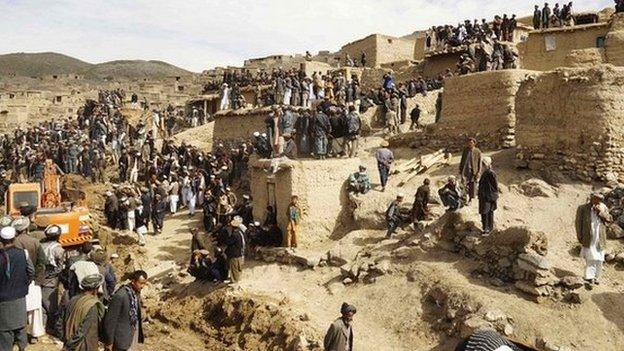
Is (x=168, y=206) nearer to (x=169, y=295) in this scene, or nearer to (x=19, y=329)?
(x=169, y=295)

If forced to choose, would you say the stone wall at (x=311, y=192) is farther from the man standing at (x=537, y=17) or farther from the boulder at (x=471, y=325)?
the man standing at (x=537, y=17)

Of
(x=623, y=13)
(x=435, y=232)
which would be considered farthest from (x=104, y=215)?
(x=623, y=13)

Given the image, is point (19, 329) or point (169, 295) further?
point (169, 295)

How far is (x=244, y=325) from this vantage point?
995 cm

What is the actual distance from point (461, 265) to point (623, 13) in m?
14.9

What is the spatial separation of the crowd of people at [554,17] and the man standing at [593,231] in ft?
52.0

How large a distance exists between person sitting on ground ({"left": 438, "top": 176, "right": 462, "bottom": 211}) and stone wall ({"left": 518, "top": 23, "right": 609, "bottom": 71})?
11380 millimetres

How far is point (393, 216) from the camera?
37.7 feet

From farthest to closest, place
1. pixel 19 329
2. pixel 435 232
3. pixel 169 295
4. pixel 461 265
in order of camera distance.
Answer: pixel 169 295, pixel 435 232, pixel 461 265, pixel 19 329

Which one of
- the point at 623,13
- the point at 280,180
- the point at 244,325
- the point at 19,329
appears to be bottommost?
the point at 244,325

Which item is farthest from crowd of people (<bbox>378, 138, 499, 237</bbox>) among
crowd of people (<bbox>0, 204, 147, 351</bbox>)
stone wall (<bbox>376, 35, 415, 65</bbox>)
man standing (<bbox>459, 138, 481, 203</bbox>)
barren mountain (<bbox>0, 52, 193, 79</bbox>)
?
barren mountain (<bbox>0, 52, 193, 79</bbox>)

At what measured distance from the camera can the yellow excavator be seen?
11.7m

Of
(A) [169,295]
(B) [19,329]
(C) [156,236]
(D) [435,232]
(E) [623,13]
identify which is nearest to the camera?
(B) [19,329]

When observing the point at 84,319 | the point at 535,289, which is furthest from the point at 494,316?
the point at 84,319
